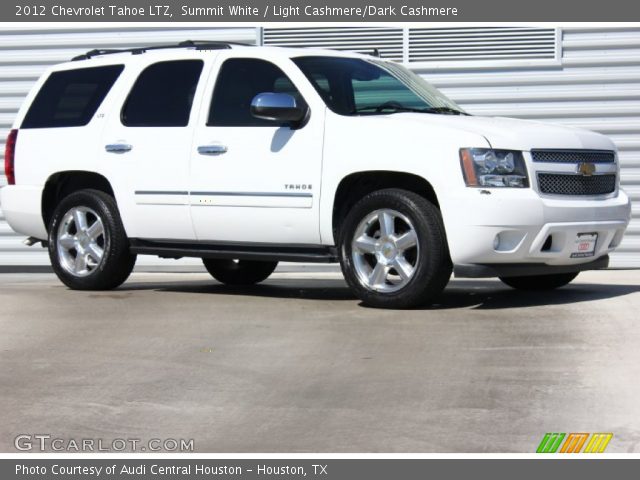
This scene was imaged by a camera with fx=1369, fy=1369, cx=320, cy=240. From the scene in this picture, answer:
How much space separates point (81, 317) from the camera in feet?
30.8

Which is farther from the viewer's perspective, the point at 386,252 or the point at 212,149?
the point at 212,149

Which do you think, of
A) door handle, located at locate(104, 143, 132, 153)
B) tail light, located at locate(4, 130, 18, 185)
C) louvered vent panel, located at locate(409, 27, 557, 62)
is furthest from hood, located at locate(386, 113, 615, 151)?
louvered vent panel, located at locate(409, 27, 557, 62)

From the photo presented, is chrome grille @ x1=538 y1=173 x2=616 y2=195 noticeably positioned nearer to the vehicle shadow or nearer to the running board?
the vehicle shadow

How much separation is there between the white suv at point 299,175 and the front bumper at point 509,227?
0.01 m

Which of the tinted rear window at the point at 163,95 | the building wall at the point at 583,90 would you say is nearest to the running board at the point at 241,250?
the tinted rear window at the point at 163,95

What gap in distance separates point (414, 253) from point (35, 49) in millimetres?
8168

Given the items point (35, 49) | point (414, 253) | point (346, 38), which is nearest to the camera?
point (414, 253)

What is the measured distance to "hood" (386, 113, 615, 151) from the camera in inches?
358

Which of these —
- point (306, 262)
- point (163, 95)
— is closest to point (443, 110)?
point (306, 262)

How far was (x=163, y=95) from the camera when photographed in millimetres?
10633

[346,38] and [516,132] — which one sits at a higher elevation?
[346,38]

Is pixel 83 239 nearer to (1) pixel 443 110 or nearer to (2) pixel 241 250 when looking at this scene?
(2) pixel 241 250

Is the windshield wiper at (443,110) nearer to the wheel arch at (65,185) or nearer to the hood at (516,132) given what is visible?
the hood at (516,132)

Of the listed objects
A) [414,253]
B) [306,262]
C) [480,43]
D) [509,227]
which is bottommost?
[306,262]
